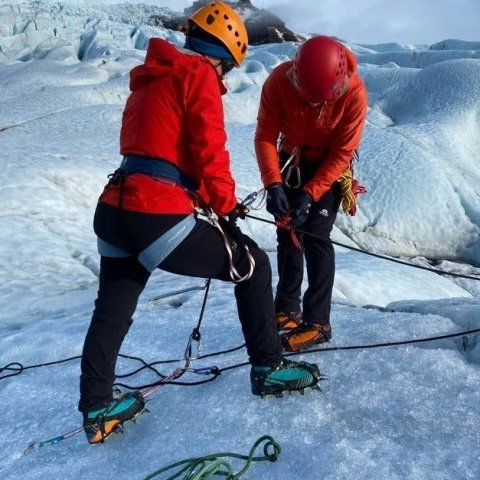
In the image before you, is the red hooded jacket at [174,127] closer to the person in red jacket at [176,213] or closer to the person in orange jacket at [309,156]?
the person in red jacket at [176,213]

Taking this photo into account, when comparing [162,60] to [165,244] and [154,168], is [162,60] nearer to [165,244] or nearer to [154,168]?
[154,168]

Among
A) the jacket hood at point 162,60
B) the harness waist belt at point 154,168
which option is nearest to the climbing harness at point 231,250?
the harness waist belt at point 154,168

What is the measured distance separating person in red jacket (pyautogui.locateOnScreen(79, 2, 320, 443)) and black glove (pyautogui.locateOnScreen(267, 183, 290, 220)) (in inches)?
19.9

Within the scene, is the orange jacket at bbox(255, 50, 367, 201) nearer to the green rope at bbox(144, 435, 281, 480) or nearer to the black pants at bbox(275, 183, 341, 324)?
the black pants at bbox(275, 183, 341, 324)

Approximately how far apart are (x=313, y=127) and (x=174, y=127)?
83cm

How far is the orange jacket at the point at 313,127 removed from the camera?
2.27 metres

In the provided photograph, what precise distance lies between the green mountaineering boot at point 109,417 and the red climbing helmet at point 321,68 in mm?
1287

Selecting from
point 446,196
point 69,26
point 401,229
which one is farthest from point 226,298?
point 69,26

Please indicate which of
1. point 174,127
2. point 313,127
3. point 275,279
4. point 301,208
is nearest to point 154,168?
point 174,127

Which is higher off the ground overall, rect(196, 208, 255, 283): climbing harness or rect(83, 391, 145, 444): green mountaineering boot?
rect(196, 208, 255, 283): climbing harness

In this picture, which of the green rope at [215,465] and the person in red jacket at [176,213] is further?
the person in red jacket at [176,213]

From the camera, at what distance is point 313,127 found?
233cm

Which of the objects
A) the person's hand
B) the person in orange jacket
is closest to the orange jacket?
the person in orange jacket

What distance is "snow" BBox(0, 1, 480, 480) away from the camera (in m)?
1.64
